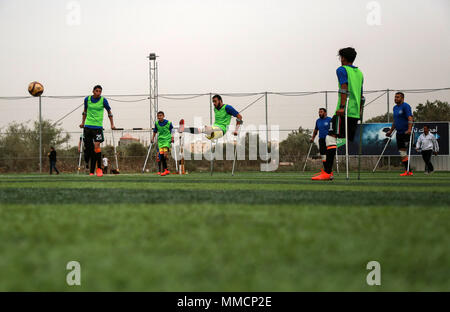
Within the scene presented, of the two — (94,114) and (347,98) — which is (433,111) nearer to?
(347,98)

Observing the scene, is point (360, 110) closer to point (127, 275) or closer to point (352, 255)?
point (352, 255)

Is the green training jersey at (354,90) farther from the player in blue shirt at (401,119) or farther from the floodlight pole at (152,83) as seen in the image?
the floodlight pole at (152,83)

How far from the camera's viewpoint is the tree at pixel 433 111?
71.4 ft

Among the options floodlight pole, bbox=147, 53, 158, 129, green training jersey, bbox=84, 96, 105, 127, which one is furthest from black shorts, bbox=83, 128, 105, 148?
floodlight pole, bbox=147, 53, 158, 129

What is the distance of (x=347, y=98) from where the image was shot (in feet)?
26.0

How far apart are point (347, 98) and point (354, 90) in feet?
0.56

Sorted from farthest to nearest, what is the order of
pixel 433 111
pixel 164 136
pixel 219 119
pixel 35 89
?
1. pixel 433 111
2. pixel 164 136
3. pixel 35 89
4. pixel 219 119

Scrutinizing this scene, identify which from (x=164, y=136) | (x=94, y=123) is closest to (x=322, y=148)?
(x=164, y=136)

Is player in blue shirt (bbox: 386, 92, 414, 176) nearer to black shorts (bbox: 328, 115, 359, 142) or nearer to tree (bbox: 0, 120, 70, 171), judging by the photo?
black shorts (bbox: 328, 115, 359, 142)

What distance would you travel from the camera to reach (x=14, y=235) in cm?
233

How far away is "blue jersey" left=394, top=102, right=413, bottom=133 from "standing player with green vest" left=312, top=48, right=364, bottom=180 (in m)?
4.35
